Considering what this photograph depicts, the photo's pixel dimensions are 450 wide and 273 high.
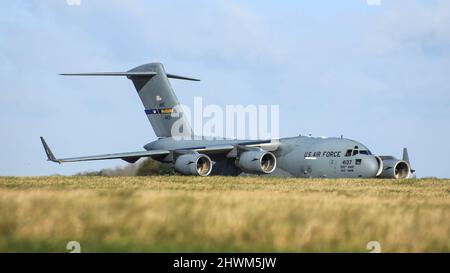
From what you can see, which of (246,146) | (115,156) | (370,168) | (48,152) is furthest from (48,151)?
(370,168)

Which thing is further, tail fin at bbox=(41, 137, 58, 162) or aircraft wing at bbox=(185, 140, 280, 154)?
aircraft wing at bbox=(185, 140, 280, 154)

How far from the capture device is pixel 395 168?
39375 mm

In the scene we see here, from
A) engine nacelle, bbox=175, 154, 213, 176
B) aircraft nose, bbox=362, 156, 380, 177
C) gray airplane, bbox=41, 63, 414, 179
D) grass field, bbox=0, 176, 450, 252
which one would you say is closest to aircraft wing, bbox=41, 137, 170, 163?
gray airplane, bbox=41, 63, 414, 179

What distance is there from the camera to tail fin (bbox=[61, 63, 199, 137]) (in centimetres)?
4444

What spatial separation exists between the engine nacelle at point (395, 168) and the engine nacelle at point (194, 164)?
8.63 meters

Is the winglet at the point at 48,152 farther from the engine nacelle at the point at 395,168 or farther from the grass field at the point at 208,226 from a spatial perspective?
the grass field at the point at 208,226

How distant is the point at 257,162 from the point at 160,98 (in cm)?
793

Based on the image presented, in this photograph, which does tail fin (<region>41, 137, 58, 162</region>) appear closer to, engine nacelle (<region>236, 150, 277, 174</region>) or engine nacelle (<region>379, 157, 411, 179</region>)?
engine nacelle (<region>236, 150, 277, 174</region>)

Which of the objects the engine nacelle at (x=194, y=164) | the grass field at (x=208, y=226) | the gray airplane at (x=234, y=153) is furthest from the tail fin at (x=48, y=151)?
the grass field at (x=208, y=226)

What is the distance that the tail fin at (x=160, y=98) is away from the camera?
44438 mm

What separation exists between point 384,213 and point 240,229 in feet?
10.7

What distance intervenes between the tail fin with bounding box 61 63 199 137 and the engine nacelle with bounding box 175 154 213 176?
4.69 metres
